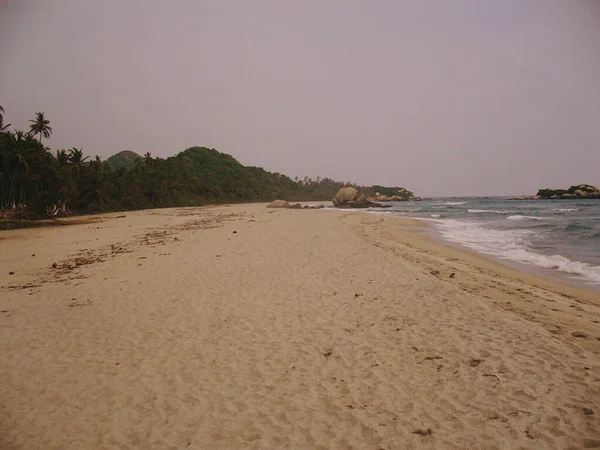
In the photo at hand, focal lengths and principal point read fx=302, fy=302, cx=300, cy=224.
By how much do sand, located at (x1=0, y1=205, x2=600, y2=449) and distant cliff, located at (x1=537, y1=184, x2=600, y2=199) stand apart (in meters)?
126

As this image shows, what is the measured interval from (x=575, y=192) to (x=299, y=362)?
136087 mm

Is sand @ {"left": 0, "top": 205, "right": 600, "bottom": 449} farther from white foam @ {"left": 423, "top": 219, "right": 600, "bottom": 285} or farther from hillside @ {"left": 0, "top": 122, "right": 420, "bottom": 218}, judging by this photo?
hillside @ {"left": 0, "top": 122, "right": 420, "bottom": 218}

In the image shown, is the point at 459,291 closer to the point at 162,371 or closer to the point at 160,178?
the point at 162,371

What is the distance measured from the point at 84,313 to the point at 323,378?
6.29 m

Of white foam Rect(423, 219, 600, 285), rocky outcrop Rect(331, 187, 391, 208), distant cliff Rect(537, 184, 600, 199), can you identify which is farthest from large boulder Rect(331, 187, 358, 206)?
distant cliff Rect(537, 184, 600, 199)

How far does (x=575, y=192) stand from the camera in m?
103

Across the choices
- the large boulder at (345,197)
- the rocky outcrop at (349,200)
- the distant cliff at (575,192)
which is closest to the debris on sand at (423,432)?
the rocky outcrop at (349,200)

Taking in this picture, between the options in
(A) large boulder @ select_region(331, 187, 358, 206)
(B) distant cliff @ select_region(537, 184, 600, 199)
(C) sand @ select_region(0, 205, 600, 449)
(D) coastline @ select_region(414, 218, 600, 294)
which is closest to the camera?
(C) sand @ select_region(0, 205, 600, 449)

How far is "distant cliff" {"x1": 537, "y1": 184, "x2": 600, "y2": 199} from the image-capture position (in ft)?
329

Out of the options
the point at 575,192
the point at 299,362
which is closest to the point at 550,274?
the point at 299,362

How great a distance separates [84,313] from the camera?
291 inches

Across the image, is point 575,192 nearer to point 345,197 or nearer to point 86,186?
point 345,197

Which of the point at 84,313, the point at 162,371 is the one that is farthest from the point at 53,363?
the point at 84,313

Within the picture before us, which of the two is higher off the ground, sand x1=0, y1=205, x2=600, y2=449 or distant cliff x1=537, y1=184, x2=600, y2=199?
distant cliff x1=537, y1=184, x2=600, y2=199
